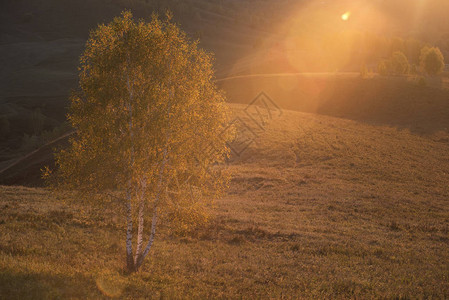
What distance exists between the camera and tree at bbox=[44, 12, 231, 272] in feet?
46.0

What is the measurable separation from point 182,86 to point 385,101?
82.4 meters

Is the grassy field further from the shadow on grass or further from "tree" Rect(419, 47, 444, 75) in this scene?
"tree" Rect(419, 47, 444, 75)

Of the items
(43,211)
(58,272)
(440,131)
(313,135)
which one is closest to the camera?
(58,272)

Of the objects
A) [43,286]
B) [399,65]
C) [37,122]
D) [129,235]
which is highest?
[399,65]

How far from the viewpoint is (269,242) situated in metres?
21.3

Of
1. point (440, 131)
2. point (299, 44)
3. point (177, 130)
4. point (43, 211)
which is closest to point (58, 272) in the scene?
point (177, 130)

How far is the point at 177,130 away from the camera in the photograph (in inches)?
587

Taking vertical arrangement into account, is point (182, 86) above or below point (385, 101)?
below

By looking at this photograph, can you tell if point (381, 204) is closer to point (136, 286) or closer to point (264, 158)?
point (264, 158)

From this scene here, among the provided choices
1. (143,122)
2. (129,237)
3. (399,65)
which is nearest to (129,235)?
(129,237)

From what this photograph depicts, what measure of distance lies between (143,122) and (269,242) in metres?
13.1

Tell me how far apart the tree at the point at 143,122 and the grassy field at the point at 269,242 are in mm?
2293

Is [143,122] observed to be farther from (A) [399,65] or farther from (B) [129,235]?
(A) [399,65]

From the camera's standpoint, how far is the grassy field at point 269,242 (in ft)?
44.7
